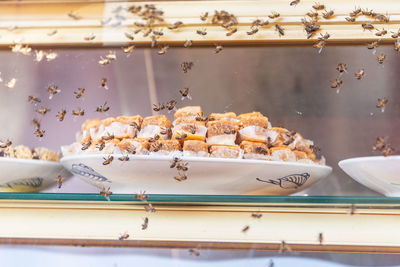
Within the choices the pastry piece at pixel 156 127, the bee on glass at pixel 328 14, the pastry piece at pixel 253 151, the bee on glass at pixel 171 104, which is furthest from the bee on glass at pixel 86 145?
the bee on glass at pixel 328 14

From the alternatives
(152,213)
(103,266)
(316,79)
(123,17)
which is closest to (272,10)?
(316,79)

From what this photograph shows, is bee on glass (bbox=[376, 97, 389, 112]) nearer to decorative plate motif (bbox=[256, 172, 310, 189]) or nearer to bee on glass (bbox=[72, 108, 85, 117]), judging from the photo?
decorative plate motif (bbox=[256, 172, 310, 189])

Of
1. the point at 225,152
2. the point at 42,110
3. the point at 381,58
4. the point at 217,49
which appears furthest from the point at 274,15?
the point at 42,110

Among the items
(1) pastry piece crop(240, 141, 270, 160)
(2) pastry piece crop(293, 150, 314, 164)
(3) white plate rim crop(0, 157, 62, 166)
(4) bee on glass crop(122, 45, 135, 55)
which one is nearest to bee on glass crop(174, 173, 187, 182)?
(1) pastry piece crop(240, 141, 270, 160)

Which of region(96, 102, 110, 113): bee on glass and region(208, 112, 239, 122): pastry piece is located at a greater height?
region(96, 102, 110, 113): bee on glass

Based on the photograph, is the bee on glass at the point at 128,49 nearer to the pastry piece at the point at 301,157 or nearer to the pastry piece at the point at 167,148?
the pastry piece at the point at 167,148

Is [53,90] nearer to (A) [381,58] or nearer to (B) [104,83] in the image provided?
(B) [104,83]
